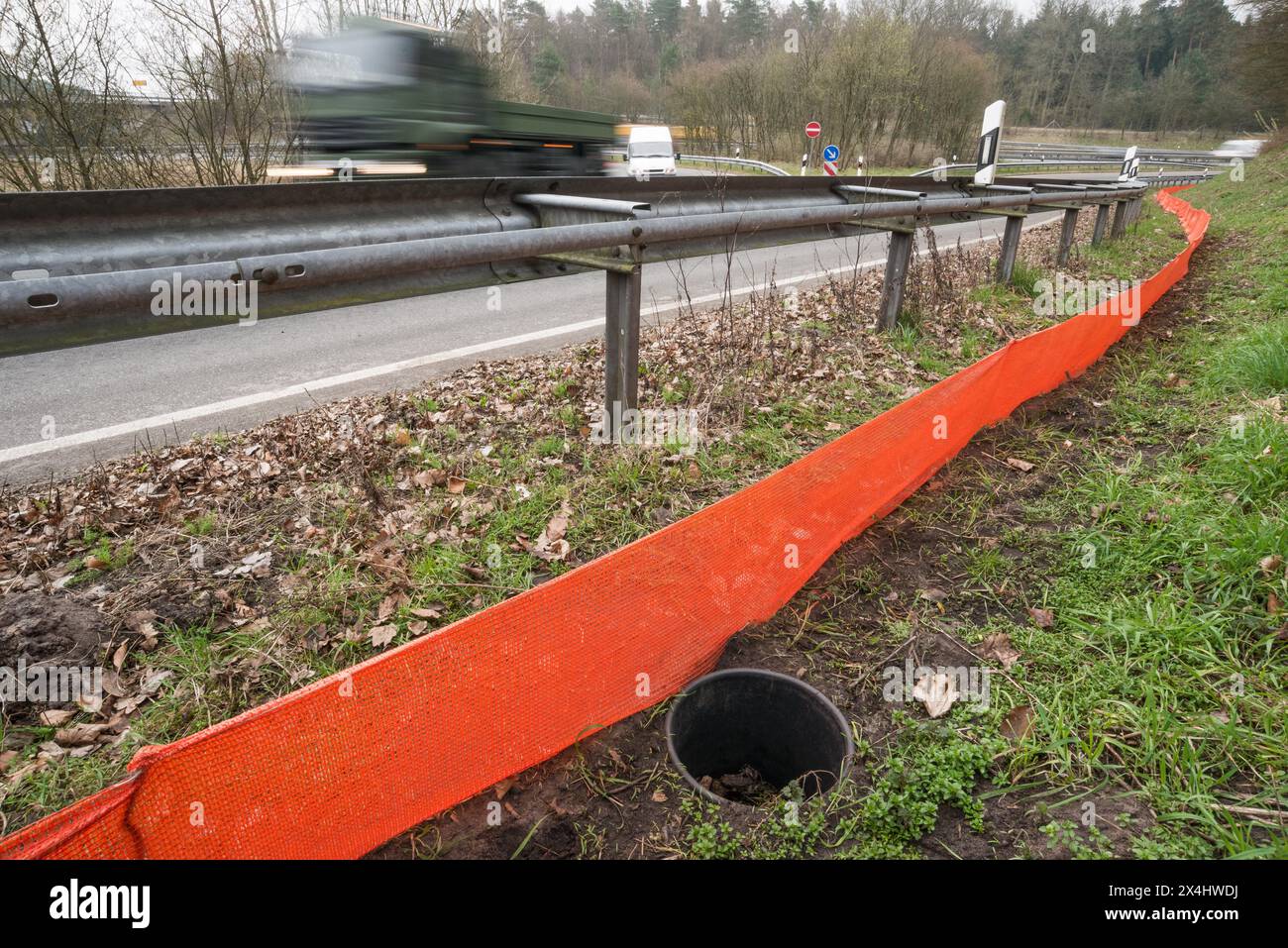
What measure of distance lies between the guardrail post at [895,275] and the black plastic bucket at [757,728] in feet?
13.0

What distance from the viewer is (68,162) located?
8.83 metres

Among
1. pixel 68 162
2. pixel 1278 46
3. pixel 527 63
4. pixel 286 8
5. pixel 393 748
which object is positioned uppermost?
pixel 1278 46

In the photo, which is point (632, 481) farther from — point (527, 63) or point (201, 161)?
point (527, 63)

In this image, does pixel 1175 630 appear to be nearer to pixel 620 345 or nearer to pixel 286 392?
pixel 620 345

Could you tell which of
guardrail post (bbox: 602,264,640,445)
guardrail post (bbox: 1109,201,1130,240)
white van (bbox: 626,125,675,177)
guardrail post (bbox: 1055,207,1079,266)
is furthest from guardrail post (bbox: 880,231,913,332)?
white van (bbox: 626,125,675,177)

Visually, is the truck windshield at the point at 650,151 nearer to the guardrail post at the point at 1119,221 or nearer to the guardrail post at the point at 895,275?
the guardrail post at the point at 1119,221

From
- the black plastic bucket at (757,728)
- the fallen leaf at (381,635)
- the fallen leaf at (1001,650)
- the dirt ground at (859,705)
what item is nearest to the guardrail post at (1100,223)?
the dirt ground at (859,705)

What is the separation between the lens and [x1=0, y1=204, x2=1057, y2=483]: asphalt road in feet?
14.4

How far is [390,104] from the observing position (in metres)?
8.74

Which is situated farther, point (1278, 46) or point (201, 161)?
point (1278, 46)

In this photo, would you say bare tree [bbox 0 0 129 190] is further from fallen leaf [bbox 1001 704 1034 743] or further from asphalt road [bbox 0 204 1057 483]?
fallen leaf [bbox 1001 704 1034 743]

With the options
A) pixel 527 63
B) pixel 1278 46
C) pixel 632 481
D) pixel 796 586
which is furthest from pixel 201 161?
pixel 1278 46

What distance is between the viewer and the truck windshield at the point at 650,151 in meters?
19.2

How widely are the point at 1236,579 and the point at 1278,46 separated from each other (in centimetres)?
3398
